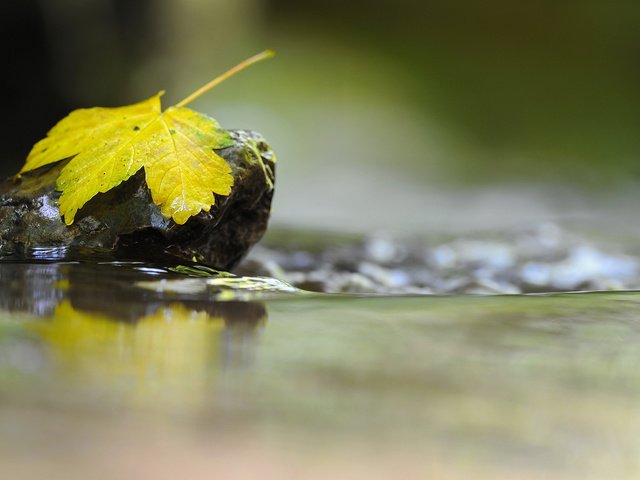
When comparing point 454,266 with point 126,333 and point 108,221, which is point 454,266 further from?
point 126,333

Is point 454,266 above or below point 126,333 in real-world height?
above

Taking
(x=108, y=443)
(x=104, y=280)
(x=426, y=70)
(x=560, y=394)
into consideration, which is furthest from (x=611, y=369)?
(x=426, y=70)

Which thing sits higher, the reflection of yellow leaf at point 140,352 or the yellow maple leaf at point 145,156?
the yellow maple leaf at point 145,156

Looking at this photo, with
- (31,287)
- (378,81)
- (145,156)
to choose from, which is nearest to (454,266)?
(145,156)

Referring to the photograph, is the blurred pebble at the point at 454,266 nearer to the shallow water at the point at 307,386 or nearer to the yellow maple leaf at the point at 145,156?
the yellow maple leaf at the point at 145,156

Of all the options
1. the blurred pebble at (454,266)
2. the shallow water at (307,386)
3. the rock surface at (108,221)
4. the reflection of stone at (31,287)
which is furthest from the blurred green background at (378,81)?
the shallow water at (307,386)

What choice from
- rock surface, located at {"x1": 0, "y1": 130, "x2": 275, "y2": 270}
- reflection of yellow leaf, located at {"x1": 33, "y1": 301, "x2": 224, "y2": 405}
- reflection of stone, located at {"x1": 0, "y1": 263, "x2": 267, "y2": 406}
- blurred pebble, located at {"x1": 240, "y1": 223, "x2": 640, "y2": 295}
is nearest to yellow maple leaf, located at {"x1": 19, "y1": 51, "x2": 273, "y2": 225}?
rock surface, located at {"x1": 0, "y1": 130, "x2": 275, "y2": 270}

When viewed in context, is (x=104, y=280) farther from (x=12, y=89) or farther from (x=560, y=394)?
(x=12, y=89)

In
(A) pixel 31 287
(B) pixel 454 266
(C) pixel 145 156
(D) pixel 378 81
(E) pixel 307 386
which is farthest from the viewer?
(D) pixel 378 81
